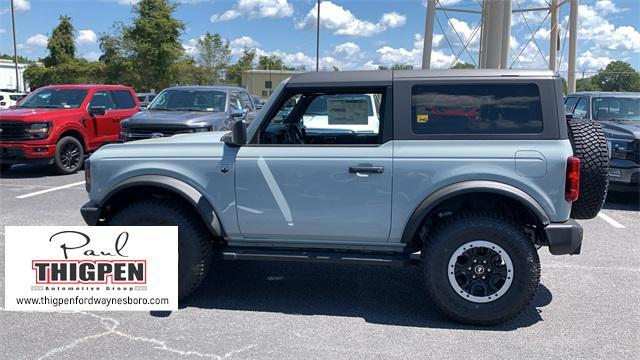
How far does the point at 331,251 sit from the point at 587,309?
2127 millimetres

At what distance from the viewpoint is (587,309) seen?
417 centimetres

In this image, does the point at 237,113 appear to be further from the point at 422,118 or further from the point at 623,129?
A: the point at 422,118

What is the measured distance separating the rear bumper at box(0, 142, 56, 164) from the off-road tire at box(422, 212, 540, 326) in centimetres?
864

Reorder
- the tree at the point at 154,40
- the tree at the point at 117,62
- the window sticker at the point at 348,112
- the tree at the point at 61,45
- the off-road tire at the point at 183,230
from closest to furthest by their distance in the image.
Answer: the off-road tire at the point at 183,230 < the window sticker at the point at 348,112 < the tree at the point at 154,40 < the tree at the point at 117,62 < the tree at the point at 61,45

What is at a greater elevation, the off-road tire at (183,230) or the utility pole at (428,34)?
the utility pole at (428,34)

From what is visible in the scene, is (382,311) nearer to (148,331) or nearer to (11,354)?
(148,331)

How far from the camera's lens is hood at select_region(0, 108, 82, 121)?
979cm

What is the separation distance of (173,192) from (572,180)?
296cm

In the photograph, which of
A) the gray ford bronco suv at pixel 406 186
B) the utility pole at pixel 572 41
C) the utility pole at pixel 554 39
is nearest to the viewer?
the gray ford bronco suv at pixel 406 186

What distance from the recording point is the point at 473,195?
3.84 m

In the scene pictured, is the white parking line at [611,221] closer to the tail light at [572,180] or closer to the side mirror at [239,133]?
the tail light at [572,180]

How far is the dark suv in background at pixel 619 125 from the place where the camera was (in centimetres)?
780

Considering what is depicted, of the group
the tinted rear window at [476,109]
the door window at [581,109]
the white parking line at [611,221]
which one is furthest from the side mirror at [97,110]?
the white parking line at [611,221]

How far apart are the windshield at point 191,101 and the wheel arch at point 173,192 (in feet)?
20.9
